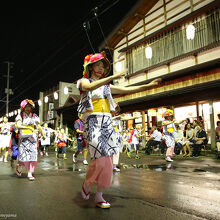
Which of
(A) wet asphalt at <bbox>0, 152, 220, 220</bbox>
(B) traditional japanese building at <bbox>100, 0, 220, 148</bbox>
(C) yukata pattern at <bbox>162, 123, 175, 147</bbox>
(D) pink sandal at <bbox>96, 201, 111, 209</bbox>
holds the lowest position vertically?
(A) wet asphalt at <bbox>0, 152, 220, 220</bbox>

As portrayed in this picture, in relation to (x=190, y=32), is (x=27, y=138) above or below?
below

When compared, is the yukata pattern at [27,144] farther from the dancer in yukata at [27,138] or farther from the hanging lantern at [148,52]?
the hanging lantern at [148,52]

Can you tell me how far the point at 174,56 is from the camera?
14.8m

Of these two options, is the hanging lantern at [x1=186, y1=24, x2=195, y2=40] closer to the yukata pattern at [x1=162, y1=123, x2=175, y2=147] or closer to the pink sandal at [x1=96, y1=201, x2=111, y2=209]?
the yukata pattern at [x1=162, y1=123, x2=175, y2=147]

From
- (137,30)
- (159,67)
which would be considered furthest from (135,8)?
(159,67)

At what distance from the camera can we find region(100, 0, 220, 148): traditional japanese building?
12.6 meters

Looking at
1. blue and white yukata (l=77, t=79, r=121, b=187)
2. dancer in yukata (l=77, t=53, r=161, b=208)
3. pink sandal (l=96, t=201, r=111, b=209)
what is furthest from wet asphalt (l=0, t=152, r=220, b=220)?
blue and white yukata (l=77, t=79, r=121, b=187)

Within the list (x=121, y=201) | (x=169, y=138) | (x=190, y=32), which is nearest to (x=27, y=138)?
(x=121, y=201)

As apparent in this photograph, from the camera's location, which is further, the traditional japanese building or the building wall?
the building wall

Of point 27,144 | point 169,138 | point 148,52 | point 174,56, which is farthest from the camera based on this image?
point 148,52

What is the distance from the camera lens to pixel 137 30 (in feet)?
58.7

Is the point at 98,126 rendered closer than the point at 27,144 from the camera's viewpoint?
Yes

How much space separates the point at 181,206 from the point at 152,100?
12.9m

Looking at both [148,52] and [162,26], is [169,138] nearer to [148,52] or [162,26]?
[148,52]
